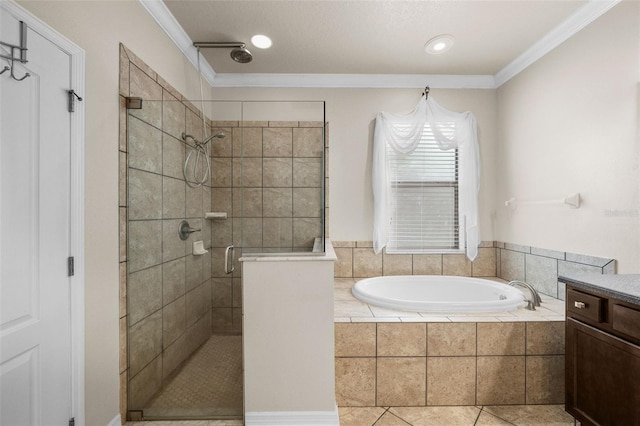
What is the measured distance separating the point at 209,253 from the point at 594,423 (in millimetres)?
2069

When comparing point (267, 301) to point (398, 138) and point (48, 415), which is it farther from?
point (398, 138)

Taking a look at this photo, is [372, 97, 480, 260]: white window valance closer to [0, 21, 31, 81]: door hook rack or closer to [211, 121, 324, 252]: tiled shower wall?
[211, 121, 324, 252]: tiled shower wall

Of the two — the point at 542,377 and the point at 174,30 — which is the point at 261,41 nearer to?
the point at 174,30

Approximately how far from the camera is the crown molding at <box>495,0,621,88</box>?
193 centimetres

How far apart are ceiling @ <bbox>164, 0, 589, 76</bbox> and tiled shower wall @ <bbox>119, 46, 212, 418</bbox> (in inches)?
28.0

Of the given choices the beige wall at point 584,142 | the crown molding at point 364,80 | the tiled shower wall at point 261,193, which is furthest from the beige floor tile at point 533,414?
the crown molding at point 364,80

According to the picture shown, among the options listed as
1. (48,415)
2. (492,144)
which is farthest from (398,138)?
(48,415)

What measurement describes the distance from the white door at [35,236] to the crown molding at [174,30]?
2.81ft

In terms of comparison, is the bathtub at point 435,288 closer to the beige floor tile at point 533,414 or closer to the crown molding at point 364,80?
the beige floor tile at point 533,414

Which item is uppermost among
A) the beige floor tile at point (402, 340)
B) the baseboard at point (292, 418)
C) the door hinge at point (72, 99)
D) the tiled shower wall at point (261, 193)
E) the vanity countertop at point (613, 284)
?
the door hinge at point (72, 99)

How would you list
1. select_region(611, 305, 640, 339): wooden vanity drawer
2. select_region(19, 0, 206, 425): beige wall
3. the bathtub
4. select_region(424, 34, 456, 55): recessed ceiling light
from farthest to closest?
the bathtub → select_region(424, 34, 456, 55): recessed ceiling light → select_region(19, 0, 206, 425): beige wall → select_region(611, 305, 640, 339): wooden vanity drawer

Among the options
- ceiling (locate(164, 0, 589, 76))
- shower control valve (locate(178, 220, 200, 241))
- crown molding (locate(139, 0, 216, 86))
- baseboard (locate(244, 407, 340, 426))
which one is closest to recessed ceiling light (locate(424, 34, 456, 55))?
ceiling (locate(164, 0, 589, 76))

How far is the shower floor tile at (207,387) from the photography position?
178 centimetres

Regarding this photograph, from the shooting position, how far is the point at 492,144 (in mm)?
3051
